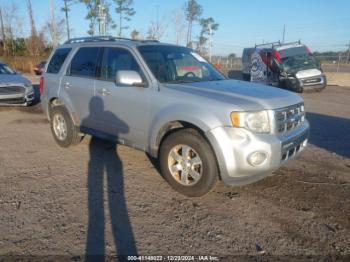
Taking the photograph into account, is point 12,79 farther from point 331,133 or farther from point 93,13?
point 93,13

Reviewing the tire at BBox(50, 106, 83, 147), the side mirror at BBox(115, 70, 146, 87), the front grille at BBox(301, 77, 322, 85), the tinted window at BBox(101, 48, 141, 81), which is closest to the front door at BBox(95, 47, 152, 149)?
the tinted window at BBox(101, 48, 141, 81)

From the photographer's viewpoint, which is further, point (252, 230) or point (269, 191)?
point (269, 191)

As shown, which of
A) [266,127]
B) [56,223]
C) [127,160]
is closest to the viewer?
[56,223]

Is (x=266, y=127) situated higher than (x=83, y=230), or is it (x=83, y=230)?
(x=266, y=127)

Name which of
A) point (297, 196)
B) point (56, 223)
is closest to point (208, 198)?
point (297, 196)

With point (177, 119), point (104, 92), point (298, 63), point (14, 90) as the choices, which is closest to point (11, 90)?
point (14, 90)

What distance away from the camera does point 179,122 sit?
14.6ft

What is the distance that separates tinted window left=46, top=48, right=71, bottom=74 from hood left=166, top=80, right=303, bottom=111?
2.67 metres

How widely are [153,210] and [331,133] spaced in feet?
17.8

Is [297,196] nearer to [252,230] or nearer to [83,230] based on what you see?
[252,230]

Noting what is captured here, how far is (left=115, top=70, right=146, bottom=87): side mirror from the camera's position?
4.57 meters

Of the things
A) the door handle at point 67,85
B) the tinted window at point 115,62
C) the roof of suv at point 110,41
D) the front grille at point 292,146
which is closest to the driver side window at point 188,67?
the roof of suv at point 110,41

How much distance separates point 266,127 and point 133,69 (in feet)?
6.87

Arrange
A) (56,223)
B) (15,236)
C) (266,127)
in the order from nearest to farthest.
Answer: (15,236), (56,223), (266,127)
